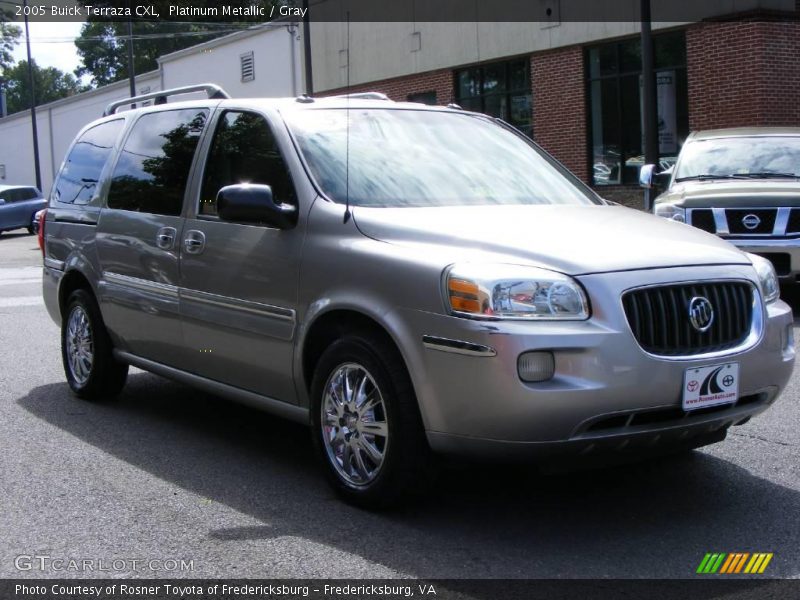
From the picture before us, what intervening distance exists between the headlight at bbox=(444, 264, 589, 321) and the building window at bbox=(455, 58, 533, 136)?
21.3 m

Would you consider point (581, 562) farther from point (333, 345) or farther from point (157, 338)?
point (157, 338)

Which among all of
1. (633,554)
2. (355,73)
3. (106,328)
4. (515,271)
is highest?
(355,73)

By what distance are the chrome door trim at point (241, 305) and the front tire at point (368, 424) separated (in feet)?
1.19

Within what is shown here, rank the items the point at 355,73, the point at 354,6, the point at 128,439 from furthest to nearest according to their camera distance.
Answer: the point at 355,73
the point at 354,6
the point at 128,439

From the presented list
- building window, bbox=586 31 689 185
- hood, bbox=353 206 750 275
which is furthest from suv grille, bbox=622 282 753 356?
building window, bbox=586 31 689 185

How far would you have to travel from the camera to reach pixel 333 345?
15.7 feet

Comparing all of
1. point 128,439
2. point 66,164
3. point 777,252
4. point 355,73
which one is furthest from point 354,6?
point 128,439

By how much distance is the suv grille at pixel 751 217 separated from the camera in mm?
10609

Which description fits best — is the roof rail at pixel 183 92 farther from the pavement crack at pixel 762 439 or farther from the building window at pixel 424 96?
the building window at pixel 424 96

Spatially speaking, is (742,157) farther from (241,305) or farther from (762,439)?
(241,305)

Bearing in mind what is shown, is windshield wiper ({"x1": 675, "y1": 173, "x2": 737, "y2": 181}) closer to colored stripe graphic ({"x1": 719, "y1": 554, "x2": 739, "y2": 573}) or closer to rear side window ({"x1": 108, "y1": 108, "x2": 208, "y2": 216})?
rear side window ({"x1": 108, "y1": 108, "x2": 208, "y2": 216})

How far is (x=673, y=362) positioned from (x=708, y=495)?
1.00 m

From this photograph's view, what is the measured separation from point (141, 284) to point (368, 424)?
2216mm

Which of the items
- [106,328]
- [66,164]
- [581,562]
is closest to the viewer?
[581,562]
